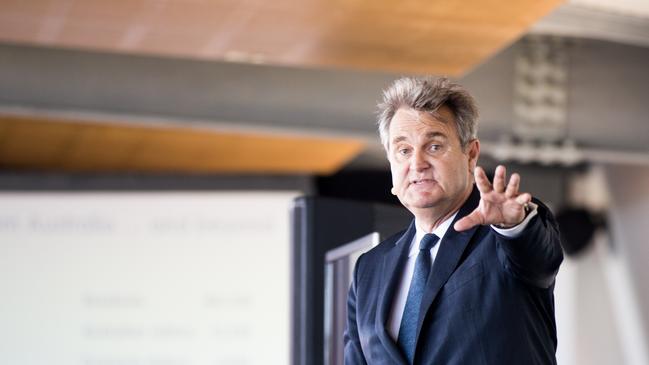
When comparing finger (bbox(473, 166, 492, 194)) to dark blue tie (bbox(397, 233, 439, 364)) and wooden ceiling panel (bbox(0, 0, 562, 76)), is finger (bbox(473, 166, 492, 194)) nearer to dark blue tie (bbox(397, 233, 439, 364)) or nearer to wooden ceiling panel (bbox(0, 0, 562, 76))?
dark blue tie (bbox(397, 233, 439, 364))

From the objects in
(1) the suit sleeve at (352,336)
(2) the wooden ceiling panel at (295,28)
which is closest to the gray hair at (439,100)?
(1) the suit sleeve at (352,336)

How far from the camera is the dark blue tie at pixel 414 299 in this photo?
5.58ft

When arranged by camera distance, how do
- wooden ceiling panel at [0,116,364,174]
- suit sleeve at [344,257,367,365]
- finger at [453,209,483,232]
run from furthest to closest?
wooden ceiling panel at [0,116,364,174], suit sleeve at [344,257,367,365], finger at [453,209,483,232]

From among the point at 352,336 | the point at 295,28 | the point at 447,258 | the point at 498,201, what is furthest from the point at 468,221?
the point at 295,28

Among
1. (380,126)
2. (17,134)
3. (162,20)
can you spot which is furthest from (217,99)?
(380,126)

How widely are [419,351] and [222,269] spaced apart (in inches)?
248

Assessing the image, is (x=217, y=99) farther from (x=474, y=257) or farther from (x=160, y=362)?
(x=474, y=257)

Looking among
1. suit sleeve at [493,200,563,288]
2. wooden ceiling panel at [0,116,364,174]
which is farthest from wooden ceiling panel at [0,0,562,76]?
suit sleeve at [493,200,563,288]

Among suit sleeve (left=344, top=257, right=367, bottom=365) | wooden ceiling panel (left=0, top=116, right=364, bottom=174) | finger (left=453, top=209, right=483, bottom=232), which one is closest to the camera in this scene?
finger (left=453, top=209, right=483, bottom=232)

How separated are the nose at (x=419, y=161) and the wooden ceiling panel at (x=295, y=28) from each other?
290 centimetres

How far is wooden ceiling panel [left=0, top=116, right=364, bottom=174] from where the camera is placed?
24.9 ft

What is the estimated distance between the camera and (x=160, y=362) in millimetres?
7637

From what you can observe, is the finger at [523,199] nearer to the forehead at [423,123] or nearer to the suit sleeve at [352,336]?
the forehead at [423,123]

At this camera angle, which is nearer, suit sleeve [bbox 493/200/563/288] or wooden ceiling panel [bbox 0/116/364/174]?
suit sleeve [bbox 493/200/563/288]
